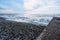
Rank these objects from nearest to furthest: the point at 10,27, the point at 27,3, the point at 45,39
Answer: the point at 45,39 → the point at 10,27 → the point at 27,3

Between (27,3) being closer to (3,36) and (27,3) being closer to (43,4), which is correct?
(43,4)

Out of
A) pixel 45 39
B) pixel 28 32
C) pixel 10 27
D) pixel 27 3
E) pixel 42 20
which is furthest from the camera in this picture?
pixel 27 3

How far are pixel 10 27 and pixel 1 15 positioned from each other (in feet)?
3.42

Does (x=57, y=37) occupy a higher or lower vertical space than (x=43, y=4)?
lower

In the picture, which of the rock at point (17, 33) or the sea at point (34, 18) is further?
the sea at point (34, 18)

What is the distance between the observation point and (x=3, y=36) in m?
1.80

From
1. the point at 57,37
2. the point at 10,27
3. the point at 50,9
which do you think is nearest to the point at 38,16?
the point at 50,9

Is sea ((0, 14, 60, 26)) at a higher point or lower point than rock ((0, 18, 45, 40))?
higher

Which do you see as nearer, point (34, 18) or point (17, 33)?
point (17, 33)

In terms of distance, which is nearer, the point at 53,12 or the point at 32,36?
the point at 32,36

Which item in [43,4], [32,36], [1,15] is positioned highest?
[43,4]

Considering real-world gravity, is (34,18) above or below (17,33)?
above

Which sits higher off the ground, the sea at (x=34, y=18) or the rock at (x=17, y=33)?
the sea at (x=34, y=18)

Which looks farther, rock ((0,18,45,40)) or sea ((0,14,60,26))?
sea ((0,14,60,26))
